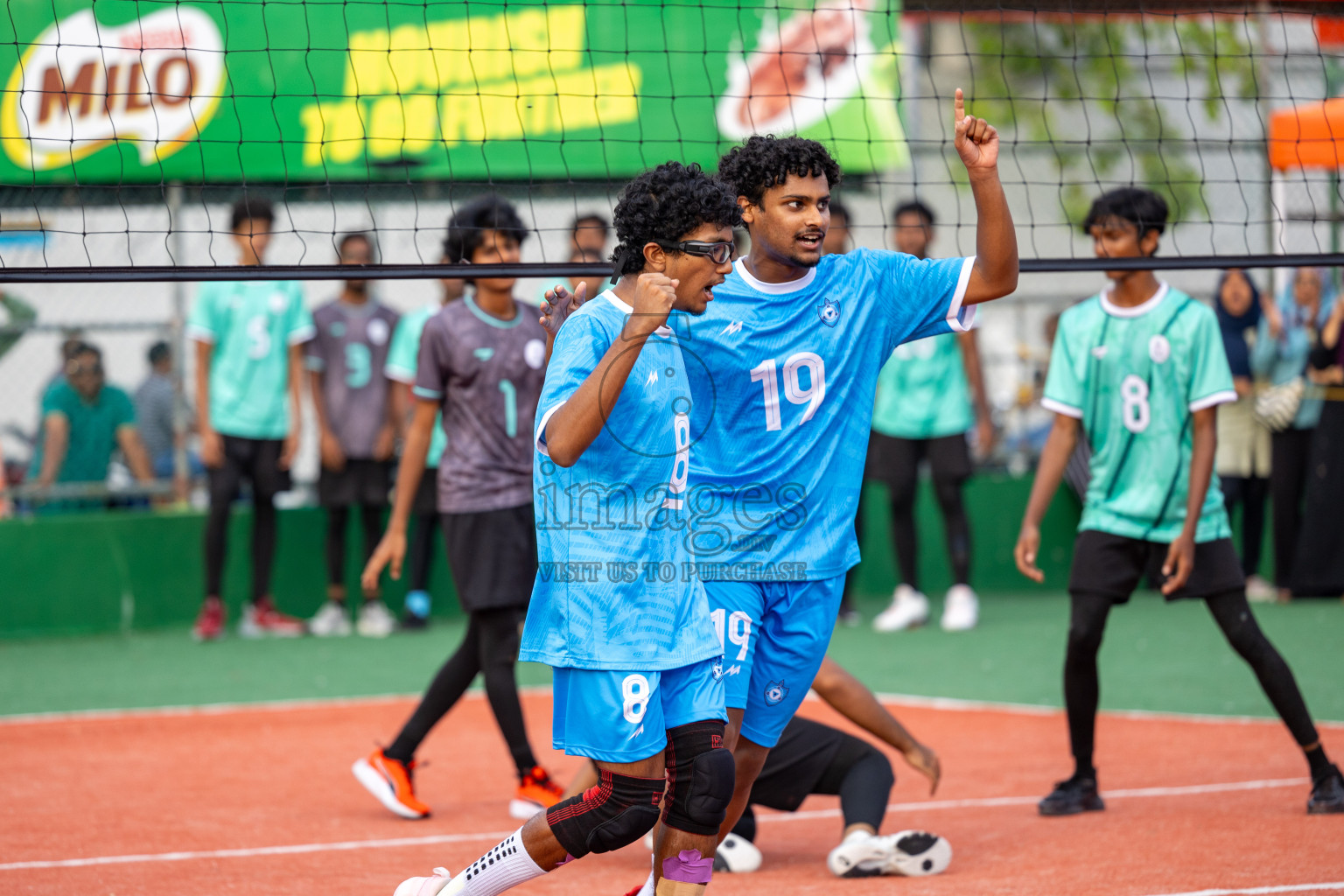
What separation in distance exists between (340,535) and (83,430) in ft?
6.51

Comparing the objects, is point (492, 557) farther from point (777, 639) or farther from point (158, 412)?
point (158, 412)

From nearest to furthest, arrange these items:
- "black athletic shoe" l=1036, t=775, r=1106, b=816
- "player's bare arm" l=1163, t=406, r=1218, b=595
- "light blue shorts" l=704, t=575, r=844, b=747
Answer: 1. "light blue shorts" l=704, t=575, r=844, b=747
2. "player's bare arm" l=1163, t=406, r=1218, b=595
3. "black athletic shoe" l=1036, t=775, r=1106, b=816

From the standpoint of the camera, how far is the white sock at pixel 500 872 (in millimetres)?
3682

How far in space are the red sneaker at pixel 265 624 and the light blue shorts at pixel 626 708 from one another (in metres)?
6.99

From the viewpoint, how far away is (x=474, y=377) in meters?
5.94

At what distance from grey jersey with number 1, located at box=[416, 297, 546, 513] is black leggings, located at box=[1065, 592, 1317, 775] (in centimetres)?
215

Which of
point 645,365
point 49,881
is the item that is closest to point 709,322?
point 645,365

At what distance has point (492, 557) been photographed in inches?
227

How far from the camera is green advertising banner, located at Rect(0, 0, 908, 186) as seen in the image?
10.9 metres

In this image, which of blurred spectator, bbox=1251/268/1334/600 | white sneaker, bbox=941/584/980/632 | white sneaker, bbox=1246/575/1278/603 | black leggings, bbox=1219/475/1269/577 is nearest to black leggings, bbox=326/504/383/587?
white sneaker, bbox=941/584/980/632

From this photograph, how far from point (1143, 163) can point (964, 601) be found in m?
9.56

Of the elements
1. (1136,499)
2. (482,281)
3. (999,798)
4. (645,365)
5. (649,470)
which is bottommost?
(999,798)

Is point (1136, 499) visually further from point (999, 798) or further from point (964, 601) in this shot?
point (964, 601)

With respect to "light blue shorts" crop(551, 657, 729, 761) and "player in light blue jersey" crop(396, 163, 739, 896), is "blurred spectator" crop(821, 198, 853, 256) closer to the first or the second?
"player in light blue jersey" crop(396, 163, 739, 896)
